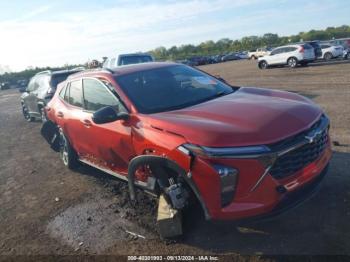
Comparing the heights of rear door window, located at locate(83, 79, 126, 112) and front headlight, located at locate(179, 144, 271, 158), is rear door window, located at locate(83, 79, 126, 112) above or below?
above

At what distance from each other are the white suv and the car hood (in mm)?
22360

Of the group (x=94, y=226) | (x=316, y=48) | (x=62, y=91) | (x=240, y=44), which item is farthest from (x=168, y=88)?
(x=240, y=44)

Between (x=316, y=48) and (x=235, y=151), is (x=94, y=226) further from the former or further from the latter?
(x=316, y=48)

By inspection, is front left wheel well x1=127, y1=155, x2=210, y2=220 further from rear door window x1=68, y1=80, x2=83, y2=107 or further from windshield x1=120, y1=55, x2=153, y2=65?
windshield x1=120, y1=55, x2=153, y2=65

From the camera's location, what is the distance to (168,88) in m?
5.06

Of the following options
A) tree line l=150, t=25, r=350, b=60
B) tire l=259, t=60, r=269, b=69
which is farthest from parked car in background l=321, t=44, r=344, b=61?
tree line l=150, t=25, r=350, b=60

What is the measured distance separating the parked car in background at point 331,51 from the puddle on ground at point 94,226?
26.4 metres

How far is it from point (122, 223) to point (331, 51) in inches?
1060

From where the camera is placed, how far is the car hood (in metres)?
3.58

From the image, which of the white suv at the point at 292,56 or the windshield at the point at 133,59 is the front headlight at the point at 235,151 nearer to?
the windshield at the point at 133,59

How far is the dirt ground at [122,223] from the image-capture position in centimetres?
395

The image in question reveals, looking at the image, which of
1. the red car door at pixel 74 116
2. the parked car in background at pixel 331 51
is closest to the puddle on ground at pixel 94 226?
the red car door at pixel 74 116

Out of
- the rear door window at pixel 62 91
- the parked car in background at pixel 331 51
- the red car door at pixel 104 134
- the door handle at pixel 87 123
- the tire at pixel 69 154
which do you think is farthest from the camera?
the parked car in background at pixel 331 51

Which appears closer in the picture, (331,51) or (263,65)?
(331,51)
